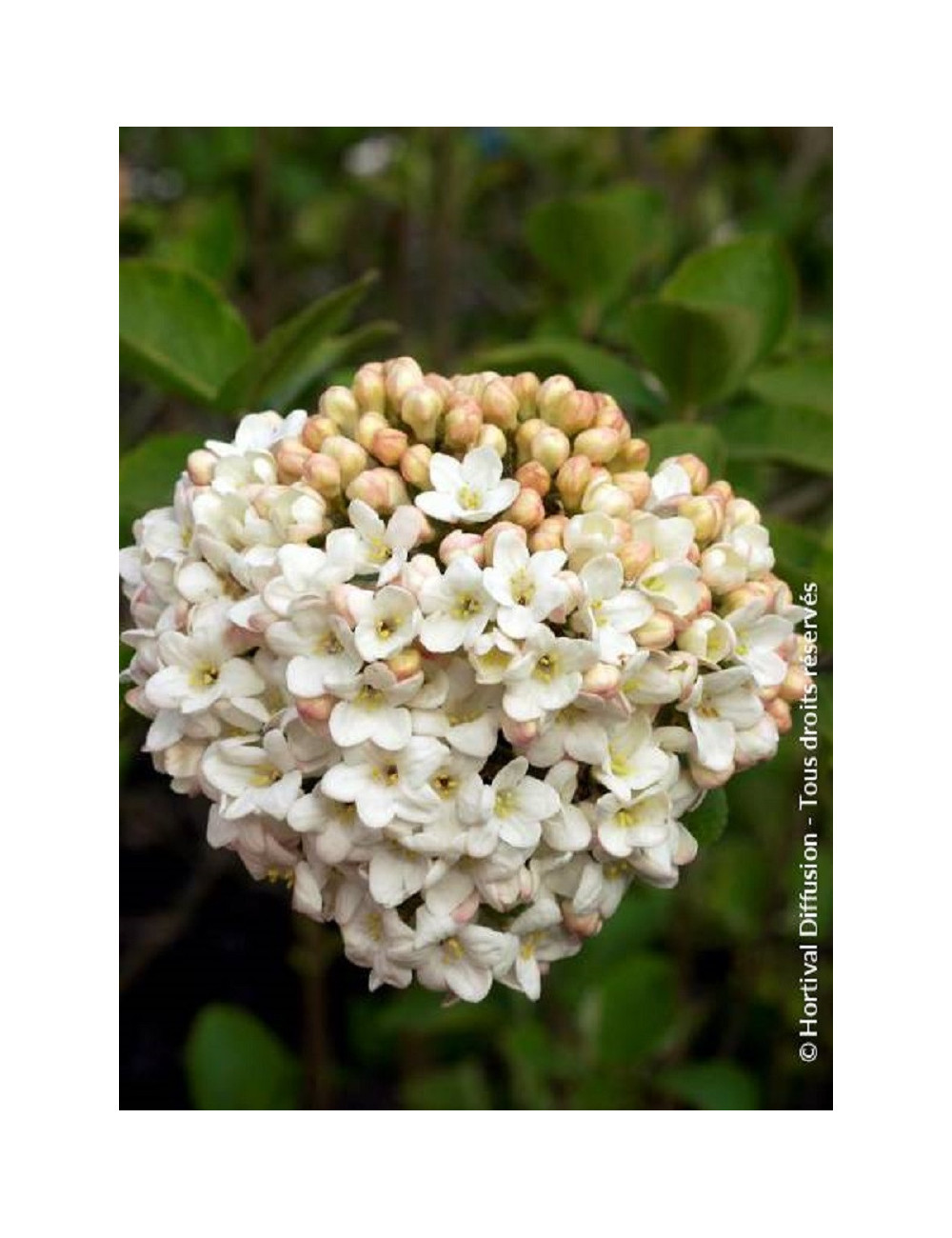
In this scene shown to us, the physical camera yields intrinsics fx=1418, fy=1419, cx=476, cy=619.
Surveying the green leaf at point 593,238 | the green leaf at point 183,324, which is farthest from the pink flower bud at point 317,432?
the green leaf at point 593,238

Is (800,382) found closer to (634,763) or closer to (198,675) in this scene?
(634,763)

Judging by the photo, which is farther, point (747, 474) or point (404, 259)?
point (404, 259)

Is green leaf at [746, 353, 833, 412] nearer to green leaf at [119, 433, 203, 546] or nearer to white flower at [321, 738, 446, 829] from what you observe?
green leaf at [119, 433, 203, 546]

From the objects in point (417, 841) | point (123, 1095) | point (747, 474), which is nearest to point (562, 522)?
point (417, 841)

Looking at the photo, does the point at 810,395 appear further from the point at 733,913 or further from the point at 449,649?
the point at 733,913

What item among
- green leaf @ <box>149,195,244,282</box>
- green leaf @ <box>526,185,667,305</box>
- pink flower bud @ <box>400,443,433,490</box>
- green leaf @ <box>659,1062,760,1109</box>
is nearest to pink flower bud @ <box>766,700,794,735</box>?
pink flower bud @ <box>400,443,433,490</box>
